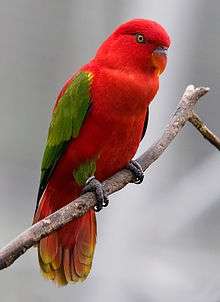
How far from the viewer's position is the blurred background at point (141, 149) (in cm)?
325

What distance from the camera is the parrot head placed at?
197 centimetres

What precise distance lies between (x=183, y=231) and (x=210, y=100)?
53cm

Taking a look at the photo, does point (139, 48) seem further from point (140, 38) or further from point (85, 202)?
point (85, 202)

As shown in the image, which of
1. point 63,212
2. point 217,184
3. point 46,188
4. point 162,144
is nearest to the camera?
point 63,212

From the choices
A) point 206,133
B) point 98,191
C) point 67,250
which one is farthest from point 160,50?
point 67,250

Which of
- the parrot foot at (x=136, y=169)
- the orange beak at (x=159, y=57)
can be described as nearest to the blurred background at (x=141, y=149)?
the parrot foot at (x=136, y=169)

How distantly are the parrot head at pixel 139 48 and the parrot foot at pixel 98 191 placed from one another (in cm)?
28

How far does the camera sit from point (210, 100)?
3.25m

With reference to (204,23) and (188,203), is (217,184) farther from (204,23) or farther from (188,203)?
(204,23)

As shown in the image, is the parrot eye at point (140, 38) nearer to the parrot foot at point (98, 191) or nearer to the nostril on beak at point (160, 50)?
the nostril on beak at point (160, 50)

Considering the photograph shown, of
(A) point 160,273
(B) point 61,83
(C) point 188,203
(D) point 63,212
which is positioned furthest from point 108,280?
(D) point 63,212

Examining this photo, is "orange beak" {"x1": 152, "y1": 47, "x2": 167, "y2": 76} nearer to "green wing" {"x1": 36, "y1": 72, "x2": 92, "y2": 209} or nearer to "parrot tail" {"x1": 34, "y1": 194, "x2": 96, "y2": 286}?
"green wing" {"x1": 36, "y1": 72, "x2": 92, "y2": 209}

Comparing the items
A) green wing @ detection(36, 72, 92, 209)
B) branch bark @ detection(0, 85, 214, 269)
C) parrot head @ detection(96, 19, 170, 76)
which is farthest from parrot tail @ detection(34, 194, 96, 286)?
parrot head @ detection(96, 19, 170, 76)

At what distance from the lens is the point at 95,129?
80.0 inches
